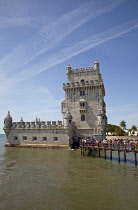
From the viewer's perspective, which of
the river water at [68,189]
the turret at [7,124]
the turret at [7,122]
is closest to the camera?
the river water at [68,189]

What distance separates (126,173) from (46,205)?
9.86 m

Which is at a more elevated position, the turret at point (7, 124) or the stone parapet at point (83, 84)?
the stone parapet at point (83, 84)

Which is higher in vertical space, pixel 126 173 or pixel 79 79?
pixel 79 79

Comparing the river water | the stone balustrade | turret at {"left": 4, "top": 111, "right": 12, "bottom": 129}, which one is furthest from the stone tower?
the river water

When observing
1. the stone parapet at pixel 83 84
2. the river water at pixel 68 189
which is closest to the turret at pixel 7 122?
the stone parapet at pixel 83 84

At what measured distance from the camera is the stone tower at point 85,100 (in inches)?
1453

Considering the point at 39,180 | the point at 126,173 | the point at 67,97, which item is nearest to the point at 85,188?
the point at 39,180

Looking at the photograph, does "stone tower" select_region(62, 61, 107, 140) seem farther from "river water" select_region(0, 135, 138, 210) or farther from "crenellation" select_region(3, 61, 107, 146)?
"river water" select_region(0, 135, 138, 210)

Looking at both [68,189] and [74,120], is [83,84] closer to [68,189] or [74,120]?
[74,120]

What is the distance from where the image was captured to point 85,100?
124ft

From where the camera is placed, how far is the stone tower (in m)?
36.9

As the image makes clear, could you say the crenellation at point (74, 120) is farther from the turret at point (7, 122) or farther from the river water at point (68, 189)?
the river water at point (68, 189)

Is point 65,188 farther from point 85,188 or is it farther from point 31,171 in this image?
point 31,171

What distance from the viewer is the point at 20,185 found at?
44.9 feet
